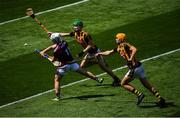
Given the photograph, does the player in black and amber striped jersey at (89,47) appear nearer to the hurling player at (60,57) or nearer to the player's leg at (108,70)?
the player's leg at (108,70)

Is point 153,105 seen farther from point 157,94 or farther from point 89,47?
point 89,47

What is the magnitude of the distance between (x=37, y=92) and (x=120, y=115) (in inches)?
132

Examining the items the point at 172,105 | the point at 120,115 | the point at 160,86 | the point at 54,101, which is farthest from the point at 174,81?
the point at 54,101

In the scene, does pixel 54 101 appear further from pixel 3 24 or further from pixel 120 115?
pixel 3 24

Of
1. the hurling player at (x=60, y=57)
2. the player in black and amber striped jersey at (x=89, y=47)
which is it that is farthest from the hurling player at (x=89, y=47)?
the hurling player at (x=60, y=57)

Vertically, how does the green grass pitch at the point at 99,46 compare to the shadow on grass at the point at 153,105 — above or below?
Result: above

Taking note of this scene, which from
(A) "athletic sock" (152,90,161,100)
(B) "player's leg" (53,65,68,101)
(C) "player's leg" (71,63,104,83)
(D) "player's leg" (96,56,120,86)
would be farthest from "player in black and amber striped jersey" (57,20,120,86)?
(A) "athletic sock" (152,90,161,100)

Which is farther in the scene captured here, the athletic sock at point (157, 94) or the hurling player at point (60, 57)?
the hurling player at point (60, 57)

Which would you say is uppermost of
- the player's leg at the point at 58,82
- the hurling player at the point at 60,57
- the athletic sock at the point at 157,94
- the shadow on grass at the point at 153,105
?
the hurling player at the point at 60,57

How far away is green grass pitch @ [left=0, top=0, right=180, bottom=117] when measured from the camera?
15484 millimetres

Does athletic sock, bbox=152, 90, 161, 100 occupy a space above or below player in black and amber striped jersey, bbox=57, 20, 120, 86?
below

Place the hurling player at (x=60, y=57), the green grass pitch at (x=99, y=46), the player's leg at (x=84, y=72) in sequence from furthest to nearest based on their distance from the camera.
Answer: the player's leg at (x=84, y=72)
the hurling player at (x=60, y=57)
the green grass pitch at (x=99, y=46)

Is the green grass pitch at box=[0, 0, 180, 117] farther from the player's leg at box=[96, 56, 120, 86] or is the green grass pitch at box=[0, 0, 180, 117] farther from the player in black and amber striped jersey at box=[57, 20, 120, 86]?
the player in black and amber striped jersey at box=[57, 20, 120, 86]

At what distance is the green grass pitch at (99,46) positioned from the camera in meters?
15.5
